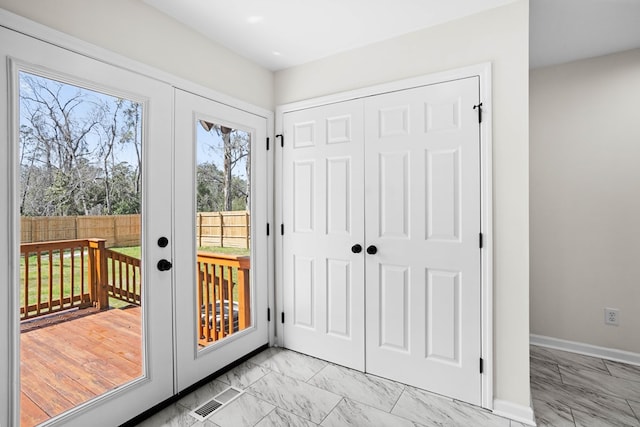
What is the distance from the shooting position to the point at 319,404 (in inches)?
82.0

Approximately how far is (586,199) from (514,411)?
193 centimetres

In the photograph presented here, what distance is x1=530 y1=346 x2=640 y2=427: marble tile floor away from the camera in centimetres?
194

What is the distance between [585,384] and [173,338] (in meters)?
2.88

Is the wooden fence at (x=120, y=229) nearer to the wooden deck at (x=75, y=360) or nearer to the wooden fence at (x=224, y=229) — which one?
the wooden fence at (x=224, y=229)

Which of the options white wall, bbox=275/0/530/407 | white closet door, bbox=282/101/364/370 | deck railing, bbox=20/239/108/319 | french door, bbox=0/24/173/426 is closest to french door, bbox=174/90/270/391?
french door, bbox=0/24/173/426

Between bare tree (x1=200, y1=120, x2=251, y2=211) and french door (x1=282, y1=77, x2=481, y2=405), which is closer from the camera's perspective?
french door (x1=282, y1=77, x2=481, y2=405)

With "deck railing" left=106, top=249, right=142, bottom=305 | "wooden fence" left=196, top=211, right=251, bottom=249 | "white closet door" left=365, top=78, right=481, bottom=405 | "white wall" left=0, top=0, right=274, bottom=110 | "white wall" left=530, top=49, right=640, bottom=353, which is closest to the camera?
"white wall" left=0, top=0, right=274, bottom=110

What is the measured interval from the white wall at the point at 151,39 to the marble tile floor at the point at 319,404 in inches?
84.3

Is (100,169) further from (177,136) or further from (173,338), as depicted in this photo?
(173,338)

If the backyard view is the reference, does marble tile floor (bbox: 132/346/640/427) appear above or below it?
below

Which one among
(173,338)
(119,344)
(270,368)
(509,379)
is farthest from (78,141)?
(509,379)

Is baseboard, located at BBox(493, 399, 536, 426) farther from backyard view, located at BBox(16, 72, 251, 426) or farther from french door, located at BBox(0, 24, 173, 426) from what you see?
backyard view, located at BBox(16, 72, 251, 426)

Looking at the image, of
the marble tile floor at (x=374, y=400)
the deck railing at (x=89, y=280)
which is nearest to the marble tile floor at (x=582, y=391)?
the marble tile floor at (x=374, y=400)

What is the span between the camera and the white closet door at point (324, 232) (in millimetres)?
2490
